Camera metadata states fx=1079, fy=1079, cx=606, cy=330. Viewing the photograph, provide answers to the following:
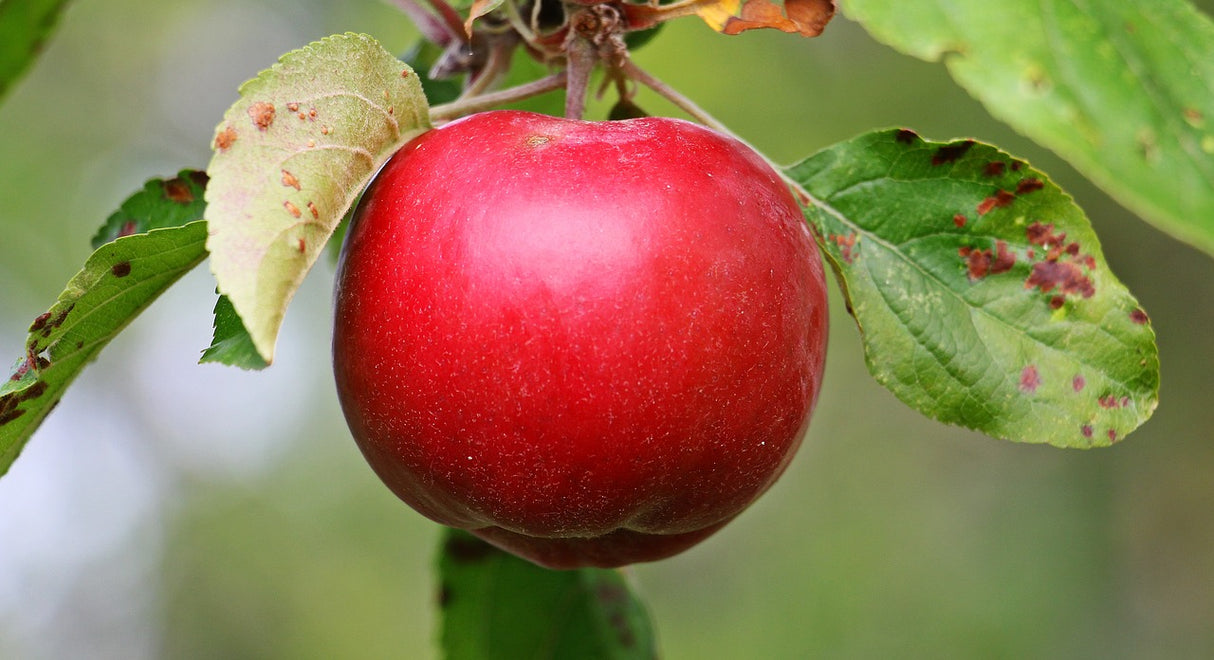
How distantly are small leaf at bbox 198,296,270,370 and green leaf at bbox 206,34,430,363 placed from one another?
0.15 metres

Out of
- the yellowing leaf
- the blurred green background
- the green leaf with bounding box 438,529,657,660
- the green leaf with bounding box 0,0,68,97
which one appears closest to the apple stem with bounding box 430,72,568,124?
the yellowing leaf

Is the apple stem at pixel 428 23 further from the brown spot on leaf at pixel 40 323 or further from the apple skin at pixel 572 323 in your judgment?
the brown spot on leaf at pixel 40 323

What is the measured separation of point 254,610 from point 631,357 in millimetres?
7661

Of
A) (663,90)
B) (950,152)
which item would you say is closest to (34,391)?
(663,90)

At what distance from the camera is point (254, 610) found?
7.73 m

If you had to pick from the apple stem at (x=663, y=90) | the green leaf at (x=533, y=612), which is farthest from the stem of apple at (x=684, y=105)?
the green leaf at (x=533, y=612)

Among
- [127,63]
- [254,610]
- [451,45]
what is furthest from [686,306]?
[254,610]

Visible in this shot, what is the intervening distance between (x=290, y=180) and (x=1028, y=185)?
0.63 meters

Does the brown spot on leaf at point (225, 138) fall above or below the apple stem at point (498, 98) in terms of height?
above

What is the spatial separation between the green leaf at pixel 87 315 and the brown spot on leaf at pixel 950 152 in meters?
0.64

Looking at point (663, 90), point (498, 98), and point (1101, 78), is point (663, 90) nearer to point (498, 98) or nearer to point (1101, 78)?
point (498, 98)

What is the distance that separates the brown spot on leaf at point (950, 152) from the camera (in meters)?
0.96

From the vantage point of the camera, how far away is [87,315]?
0.89 metres

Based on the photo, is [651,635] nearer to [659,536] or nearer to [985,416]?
[659,536]
